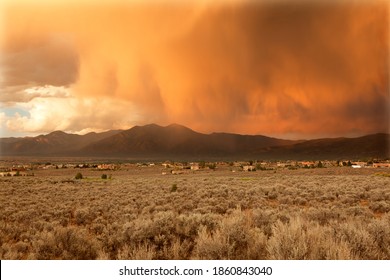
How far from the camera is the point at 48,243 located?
19.0 ft

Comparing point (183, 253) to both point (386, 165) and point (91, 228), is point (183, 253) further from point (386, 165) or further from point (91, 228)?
point (386, 165)

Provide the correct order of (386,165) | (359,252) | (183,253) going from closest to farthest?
1. (359,252)
2. (183,253)
3. (386,165)

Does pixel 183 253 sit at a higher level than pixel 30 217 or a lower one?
higher

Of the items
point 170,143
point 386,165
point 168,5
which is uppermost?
point 168,5

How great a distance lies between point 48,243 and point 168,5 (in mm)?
6659
